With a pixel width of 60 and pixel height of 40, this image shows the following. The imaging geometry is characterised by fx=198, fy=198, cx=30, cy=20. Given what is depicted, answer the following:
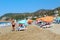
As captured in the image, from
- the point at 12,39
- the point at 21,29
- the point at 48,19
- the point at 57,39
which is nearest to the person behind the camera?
Result: the point at 57,39

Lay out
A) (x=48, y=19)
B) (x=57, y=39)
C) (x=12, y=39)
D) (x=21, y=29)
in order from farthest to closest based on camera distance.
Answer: (x=48, y=19) → (x=21, y=29) → (x=12, y=39) → (x=57, y=39)

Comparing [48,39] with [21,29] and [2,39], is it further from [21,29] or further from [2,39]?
[21,29]

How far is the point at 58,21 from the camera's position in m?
34.7

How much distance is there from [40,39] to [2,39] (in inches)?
112

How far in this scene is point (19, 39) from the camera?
38.4ft

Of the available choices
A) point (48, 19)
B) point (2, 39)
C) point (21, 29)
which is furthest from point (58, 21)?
point (2, 39)

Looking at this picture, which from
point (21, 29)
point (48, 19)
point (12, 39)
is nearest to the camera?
point (12, 39)

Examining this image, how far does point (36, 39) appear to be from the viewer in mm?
11273

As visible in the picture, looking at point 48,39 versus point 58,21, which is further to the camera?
point 58,21

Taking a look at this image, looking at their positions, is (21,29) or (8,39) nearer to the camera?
(8,39)

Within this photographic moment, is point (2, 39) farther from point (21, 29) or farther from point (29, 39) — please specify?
point (21, 29)

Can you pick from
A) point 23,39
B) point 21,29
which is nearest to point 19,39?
point 23,39

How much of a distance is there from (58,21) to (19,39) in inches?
934

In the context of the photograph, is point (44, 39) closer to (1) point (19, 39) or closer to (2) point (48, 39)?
(2) point (48, 39)
